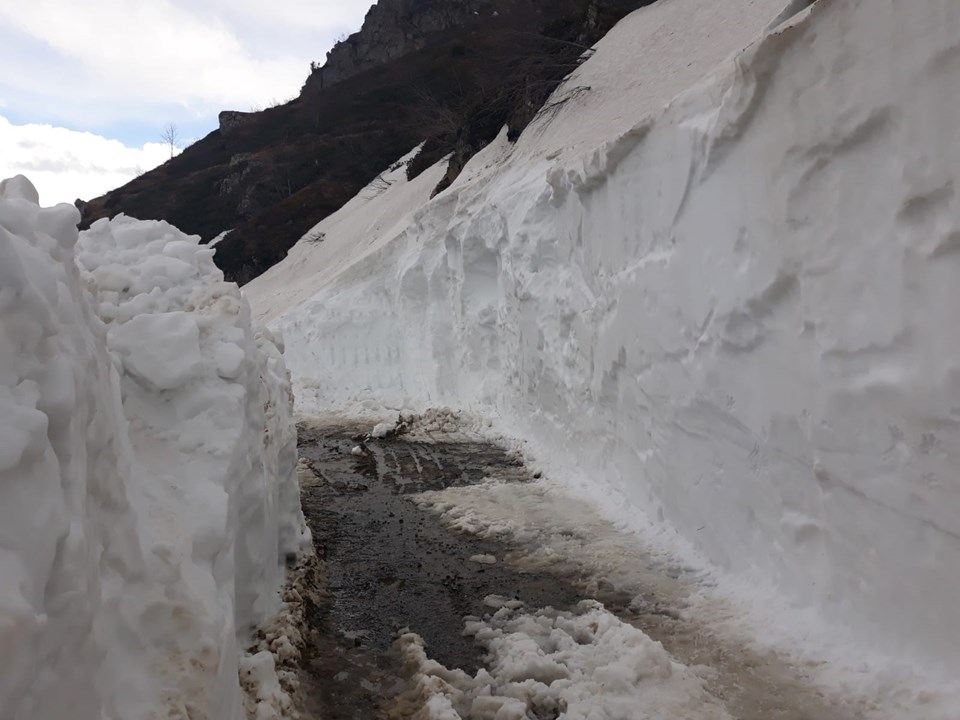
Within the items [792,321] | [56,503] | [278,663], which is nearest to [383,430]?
[278,663]

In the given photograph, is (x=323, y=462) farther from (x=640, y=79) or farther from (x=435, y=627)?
(x=640, y=79)

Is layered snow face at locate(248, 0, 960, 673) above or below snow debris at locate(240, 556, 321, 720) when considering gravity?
above

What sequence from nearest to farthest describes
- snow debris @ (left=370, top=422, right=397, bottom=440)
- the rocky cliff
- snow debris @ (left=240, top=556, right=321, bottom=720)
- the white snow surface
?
the white snow surface < snow debris @ (left=240, top=556, right=321, bottom=720) < snow debris @ (left=370, top=422, right=397, bottom=440) < the rocky cliff

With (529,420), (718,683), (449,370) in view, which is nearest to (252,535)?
(718,683)

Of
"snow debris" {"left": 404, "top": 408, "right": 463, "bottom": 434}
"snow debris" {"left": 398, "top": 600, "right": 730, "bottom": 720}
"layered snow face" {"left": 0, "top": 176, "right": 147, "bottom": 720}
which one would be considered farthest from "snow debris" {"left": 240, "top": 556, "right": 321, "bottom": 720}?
"snow debris" {"left": 404, "top": 408, "right": 463, "bottom": 434}

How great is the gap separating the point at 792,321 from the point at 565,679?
2.56 meters

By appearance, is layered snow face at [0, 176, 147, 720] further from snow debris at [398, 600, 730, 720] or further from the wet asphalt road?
snow debris at [398, 600, 730, 720]

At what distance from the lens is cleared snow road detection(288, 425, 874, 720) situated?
12.1 ft

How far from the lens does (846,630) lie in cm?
389

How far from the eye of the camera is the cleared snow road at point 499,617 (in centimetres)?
369

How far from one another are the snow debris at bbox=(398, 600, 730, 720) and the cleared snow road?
10mm

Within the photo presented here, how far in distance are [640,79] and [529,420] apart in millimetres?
6668

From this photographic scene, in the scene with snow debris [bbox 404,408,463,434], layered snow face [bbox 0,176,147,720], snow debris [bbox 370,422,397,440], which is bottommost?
layered snow face [bbox 0,176,147,720]

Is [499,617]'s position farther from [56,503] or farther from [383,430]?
[383,430]
